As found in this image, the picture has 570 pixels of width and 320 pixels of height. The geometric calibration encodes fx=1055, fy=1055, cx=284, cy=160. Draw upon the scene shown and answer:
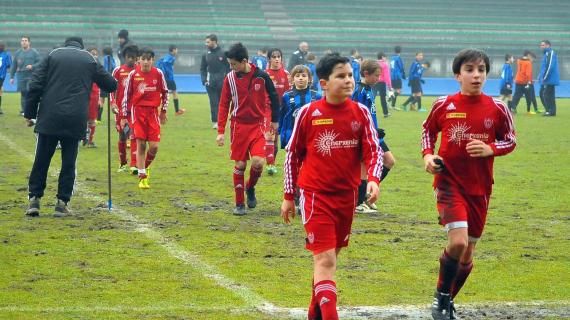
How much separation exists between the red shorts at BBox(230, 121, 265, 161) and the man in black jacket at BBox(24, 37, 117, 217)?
1.66m

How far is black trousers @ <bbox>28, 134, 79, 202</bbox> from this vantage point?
12.0m

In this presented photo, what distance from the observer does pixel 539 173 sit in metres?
17.2

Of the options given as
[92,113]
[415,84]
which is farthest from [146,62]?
[415,84]

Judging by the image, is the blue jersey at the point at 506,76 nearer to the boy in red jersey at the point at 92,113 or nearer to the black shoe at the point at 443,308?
the boy in red jersey at the point at 92,113

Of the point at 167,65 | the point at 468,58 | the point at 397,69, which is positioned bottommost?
the point at 397,69

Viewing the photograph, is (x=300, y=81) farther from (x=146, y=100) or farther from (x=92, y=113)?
(x=92, y=113)

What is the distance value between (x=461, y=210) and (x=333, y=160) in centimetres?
104

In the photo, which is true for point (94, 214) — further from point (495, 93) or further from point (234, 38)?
point (234, 38)

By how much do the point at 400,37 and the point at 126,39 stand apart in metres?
32.1

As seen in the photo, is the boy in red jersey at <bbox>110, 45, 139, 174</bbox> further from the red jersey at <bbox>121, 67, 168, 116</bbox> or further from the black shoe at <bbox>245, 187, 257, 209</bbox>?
the black shoe at <bbox>245, 187, 257, 209</bbox>

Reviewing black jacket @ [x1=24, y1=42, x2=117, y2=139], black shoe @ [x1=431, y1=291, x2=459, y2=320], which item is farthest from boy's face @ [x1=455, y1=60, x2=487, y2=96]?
black jacket @ [x1=24, y1=42, x2=117, y2=139]

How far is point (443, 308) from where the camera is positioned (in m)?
7.27

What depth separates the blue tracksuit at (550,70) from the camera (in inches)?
1267

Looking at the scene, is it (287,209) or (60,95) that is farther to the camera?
(60,95)
